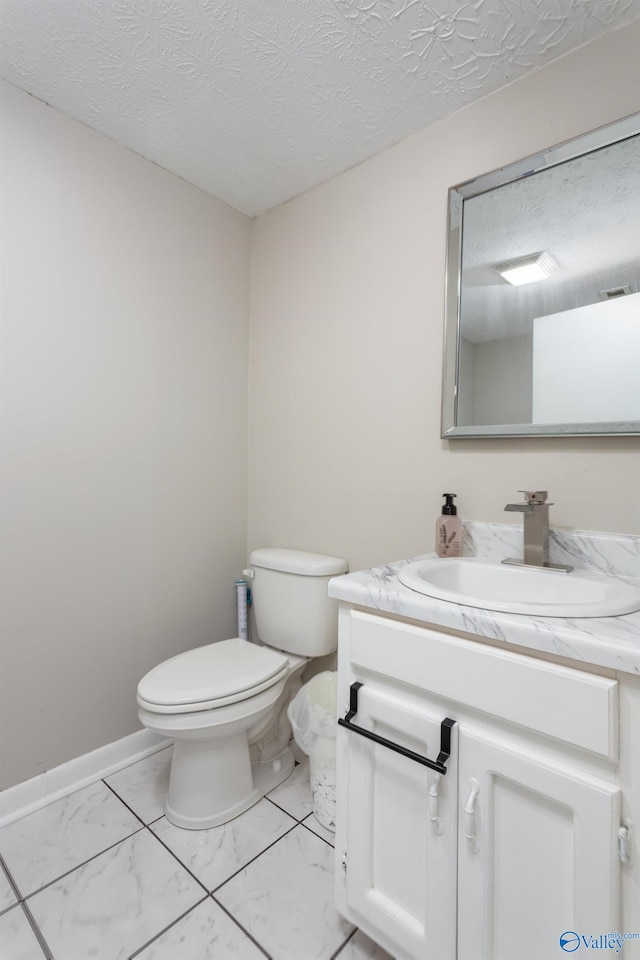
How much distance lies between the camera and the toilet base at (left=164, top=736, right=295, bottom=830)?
1.32 m

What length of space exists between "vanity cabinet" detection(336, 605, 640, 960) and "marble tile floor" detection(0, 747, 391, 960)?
187 millimetres

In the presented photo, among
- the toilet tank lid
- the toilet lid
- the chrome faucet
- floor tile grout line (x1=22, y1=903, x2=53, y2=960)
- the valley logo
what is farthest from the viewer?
the toilet tank lid

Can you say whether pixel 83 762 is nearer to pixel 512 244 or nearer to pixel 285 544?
pixel 285 544

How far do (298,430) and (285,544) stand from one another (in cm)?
46

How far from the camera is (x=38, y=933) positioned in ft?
3.29

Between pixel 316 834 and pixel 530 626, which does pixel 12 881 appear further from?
pixel 530 626

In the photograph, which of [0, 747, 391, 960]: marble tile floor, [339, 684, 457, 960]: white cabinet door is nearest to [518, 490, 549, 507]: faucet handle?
[339, 684, 457, 960]: white cabinet door

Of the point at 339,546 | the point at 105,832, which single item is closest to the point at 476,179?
the point at 339,546

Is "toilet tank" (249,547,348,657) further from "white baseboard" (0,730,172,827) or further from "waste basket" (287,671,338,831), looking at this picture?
"white baseboard" (0,730,172,827)

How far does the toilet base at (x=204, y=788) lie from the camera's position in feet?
4.32

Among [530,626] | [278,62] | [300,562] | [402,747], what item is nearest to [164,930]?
[402,747]

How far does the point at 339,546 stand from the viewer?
164 cm

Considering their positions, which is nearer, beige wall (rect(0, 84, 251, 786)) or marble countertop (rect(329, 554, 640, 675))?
marble countertop (rect(329, 554, 640, 675))

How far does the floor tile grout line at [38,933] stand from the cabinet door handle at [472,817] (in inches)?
36.7
